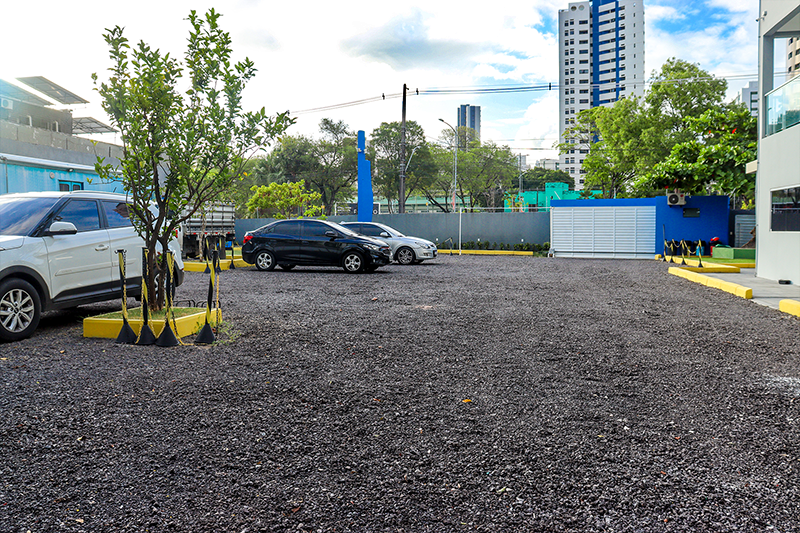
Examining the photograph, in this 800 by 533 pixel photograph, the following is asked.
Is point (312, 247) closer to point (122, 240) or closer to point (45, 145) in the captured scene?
point (122, 240)

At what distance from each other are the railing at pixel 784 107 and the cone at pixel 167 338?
13.5m

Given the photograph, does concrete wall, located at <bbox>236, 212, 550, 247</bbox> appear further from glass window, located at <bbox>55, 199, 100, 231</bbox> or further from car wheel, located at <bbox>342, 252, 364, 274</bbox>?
glass window, located at <bbox>55, 199, 100, 231</bbox>

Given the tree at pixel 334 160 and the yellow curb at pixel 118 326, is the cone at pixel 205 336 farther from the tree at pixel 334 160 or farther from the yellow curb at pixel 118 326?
the tree at pixel 334 160

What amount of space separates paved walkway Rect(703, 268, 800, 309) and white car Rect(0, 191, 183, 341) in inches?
414

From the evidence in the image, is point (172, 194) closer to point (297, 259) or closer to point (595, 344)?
point (595, 344)

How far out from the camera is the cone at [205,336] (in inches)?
265

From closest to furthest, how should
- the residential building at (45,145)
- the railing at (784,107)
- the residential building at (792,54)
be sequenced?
the railing at (784,107) < the residential building at (45,145) < the residential building at (792,54)

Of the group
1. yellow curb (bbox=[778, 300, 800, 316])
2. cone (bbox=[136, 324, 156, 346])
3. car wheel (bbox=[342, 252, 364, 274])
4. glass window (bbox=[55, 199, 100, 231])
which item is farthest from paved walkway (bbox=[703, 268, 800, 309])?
glass window (bbox=[55, 199, 100, 231])

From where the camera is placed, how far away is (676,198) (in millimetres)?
24984

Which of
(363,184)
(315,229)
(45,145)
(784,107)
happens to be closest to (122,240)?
(315,229)

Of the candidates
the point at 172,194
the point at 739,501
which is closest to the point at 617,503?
the point at 739,501

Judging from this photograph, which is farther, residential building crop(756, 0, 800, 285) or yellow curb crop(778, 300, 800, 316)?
residential building crop(756, 0, 800, 285)

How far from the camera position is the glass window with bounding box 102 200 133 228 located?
830cm

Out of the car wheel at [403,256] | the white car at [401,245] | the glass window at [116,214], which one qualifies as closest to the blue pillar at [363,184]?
the white car at [401,245]
